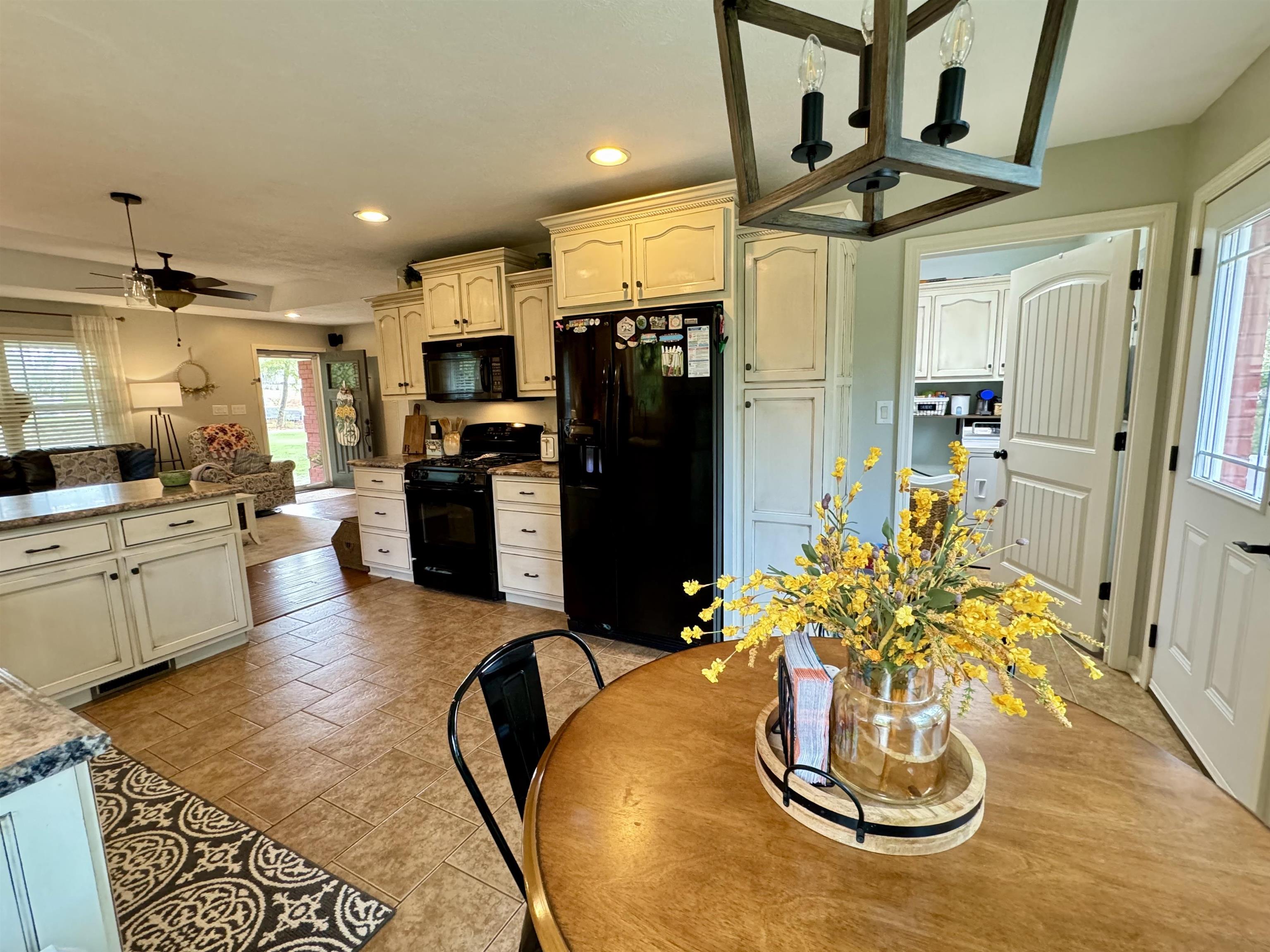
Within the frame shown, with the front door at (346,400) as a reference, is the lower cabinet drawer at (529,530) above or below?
below

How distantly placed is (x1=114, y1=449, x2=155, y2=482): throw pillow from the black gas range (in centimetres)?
374

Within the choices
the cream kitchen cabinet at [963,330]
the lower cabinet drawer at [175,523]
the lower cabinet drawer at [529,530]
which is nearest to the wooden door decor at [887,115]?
the lower cabinet drawer at [529,530]

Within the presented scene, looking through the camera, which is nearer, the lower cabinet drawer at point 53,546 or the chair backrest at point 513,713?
the chair backrest at point 513,713

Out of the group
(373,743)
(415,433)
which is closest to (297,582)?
(415,433)

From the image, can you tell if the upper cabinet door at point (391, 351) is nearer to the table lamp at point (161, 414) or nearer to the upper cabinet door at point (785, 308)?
the upper cabinet door at point (785, 308)

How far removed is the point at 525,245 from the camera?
3.95 meters

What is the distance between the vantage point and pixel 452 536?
380cm

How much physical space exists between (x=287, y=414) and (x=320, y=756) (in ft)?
23.3

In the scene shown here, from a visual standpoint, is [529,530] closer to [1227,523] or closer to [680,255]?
[680,255]

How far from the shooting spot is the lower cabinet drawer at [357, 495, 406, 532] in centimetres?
405

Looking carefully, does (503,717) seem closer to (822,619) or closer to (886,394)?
(822,619)

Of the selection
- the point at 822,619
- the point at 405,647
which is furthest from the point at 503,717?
the point at 405,647

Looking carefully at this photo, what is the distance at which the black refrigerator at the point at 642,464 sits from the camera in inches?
106

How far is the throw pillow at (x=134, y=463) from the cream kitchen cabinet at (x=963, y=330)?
757 cm
